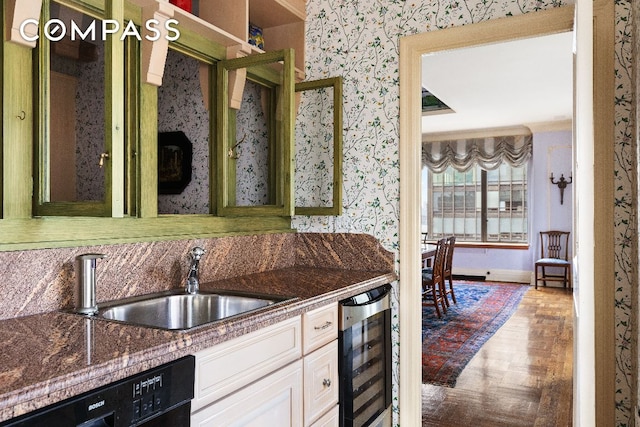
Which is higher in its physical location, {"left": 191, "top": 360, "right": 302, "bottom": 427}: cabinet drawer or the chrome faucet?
the chrome faucet

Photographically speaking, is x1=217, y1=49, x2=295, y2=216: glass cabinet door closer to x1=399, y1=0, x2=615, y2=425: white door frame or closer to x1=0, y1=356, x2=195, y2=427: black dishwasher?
x1=399, y1=0, x2=615, y2=425: white door frame

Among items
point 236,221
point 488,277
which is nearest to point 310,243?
point 236,221

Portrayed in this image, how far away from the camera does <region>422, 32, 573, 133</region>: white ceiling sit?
4.25 m

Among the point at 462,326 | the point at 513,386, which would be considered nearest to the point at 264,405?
the point at 513,386

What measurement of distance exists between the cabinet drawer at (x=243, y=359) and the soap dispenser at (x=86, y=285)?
50 cm

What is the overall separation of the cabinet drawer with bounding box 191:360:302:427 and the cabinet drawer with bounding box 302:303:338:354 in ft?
0.35

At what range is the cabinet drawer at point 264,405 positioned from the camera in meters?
1.42

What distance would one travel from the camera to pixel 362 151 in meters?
2.69

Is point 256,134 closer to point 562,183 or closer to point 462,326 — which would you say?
point 462,326

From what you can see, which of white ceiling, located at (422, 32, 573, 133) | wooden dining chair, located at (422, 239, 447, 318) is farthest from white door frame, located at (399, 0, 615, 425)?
wooden dining chair, located at (422, 239, 447, 318)

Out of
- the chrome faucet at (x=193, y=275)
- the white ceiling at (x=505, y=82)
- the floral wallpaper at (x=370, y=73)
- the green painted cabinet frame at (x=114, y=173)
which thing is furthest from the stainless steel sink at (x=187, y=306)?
the white ceiling at (x=505, y=82)

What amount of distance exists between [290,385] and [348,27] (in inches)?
77.2

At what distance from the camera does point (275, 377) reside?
170 cm

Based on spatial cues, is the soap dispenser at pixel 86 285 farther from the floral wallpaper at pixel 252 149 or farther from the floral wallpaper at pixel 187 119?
the floral wallpaper at pixel 252 149
